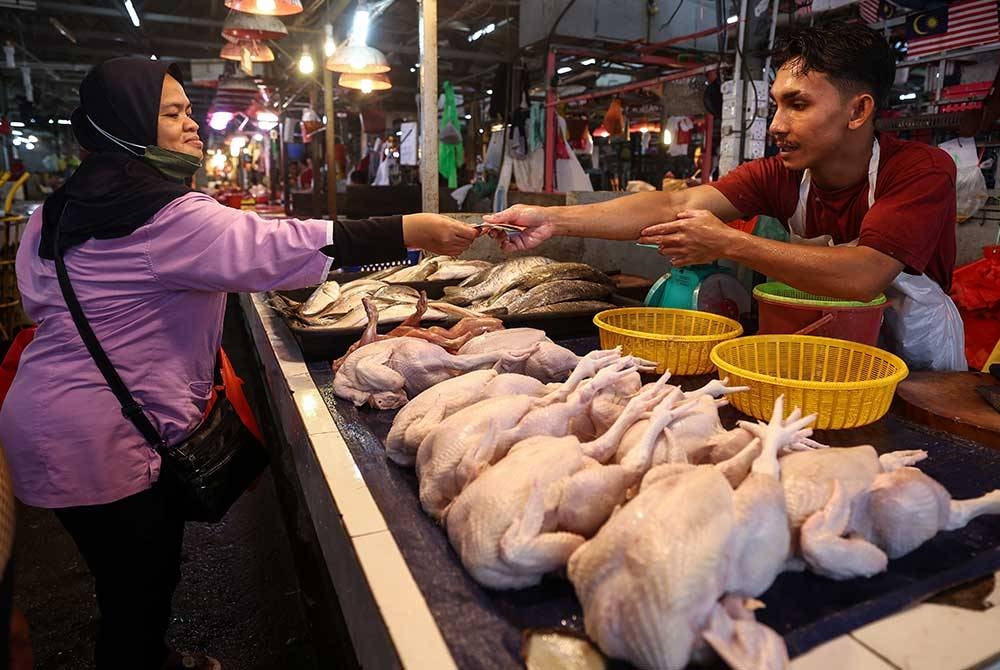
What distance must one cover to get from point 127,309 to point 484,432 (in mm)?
1339

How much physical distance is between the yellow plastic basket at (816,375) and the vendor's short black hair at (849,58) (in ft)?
3.39

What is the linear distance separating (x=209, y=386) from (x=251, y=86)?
529 inches

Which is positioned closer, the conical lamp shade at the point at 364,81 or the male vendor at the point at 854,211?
the male vendor at the point at 854,211

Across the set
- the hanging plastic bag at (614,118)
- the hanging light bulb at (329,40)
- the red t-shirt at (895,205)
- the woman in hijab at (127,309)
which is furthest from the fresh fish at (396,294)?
the hanging plastic bag at (614,118)

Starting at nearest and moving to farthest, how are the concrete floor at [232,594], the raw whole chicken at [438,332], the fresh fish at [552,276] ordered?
the raw whole chicken at [438,332], the concrete floor at [232,594], the fresh fish at [552,276]

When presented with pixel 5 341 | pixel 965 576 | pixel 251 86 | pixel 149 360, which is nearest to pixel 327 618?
pixel 149 360

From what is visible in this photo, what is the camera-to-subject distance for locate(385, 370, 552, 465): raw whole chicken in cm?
182

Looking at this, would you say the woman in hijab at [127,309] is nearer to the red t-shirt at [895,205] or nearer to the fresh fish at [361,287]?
the fresh fish at [361,287]

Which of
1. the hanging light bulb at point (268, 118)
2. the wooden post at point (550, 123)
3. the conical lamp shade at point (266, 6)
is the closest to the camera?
the conical lamp shade at point (266, 6)

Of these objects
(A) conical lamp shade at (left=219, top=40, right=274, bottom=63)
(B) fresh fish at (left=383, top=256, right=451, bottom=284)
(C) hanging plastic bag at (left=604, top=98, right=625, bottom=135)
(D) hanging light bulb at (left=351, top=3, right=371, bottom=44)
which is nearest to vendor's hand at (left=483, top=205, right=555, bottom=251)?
(B) fresh fish at (left=383, top=256, right=451, bottom=284)

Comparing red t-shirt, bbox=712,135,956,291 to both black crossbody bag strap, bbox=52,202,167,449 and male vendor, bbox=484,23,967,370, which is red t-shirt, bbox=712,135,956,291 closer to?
male vendor, bbox=484,23,967,370

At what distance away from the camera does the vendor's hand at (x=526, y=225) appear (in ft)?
10.0

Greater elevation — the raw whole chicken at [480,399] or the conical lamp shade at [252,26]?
the conical lamp shade at [252,26]

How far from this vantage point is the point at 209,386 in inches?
97.4
